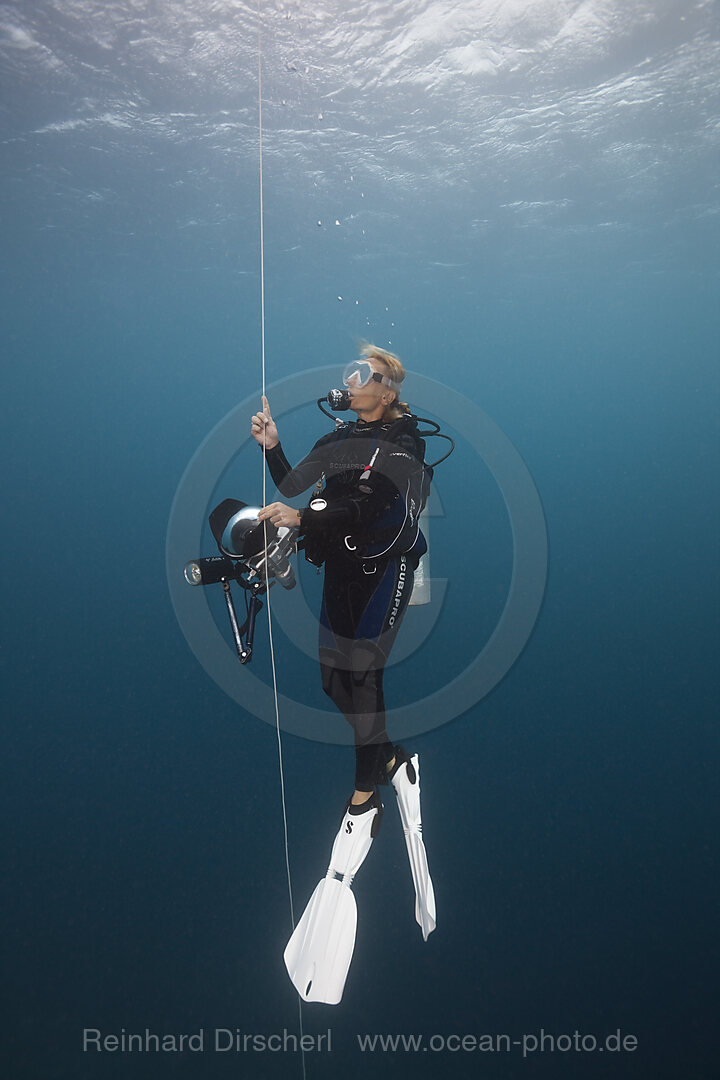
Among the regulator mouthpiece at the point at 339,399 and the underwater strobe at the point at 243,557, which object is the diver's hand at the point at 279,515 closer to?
the underwater strobe at the point at 243,557

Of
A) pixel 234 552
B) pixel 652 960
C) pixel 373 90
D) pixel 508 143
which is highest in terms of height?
pixel 508 143

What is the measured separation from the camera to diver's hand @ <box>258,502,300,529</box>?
2.28 meters

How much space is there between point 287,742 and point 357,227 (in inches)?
324

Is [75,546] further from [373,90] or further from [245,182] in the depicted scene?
[373,90]

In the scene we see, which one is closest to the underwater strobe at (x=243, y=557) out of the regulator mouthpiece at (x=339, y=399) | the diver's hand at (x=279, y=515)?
the diver's hand at (x=279, y=515)

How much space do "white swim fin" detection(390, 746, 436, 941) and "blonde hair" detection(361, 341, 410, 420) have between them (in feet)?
5.44

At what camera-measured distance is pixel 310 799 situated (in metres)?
6.86

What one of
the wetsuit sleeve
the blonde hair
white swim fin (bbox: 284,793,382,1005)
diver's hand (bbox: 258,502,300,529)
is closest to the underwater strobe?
diver's hand (bbox: 258,502,300,529)

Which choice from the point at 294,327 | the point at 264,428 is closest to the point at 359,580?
the point at 264,428

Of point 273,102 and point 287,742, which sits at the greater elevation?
point 273,102

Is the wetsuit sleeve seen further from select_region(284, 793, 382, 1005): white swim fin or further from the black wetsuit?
select_region(284, 793, 382, 1005): white swim fin

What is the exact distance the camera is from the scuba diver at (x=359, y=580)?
2.37m

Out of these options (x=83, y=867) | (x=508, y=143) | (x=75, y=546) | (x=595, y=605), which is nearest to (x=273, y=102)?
(x=508, y=143)

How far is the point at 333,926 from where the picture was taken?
238cm
